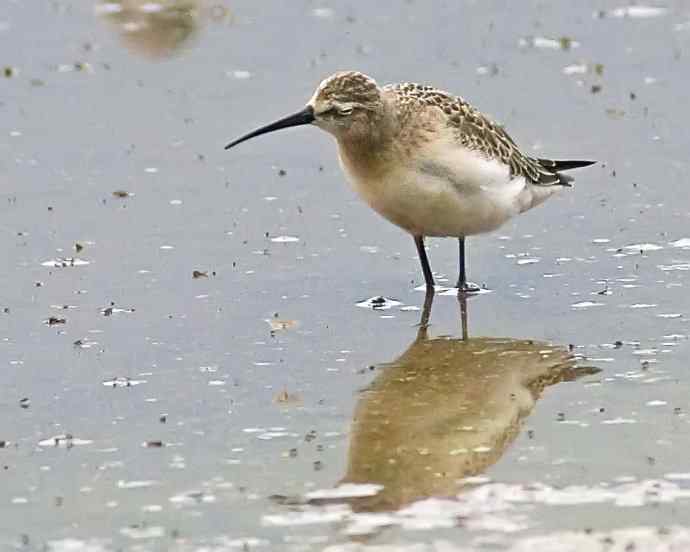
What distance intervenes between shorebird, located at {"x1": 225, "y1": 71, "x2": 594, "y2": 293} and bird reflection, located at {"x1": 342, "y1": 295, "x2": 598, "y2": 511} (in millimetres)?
783

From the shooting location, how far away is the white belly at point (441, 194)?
488 inches

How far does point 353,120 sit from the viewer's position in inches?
488

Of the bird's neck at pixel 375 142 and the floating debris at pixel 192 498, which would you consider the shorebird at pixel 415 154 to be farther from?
the floating debris at pixel 192 498

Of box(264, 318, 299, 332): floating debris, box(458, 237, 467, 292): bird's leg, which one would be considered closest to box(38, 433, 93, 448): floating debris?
box(264, 318, 299, 332): floating debris

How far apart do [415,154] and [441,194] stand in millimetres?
347

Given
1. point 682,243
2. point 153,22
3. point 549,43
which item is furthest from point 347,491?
point 153,22

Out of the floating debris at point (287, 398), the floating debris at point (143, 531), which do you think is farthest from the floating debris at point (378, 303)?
the floating debris at point (143, 531)

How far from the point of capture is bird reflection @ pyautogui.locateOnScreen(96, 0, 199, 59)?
20.3 m

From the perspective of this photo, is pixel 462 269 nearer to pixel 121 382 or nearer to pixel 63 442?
pixel 121 382

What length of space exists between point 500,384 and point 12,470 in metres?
3.13

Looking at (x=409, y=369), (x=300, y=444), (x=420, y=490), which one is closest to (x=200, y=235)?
(x=409, y=369)

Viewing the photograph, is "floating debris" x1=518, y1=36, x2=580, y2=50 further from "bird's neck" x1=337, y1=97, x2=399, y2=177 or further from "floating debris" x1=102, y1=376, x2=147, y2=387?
"floating debris" x1=102, y1=376, x2=147, y2=387

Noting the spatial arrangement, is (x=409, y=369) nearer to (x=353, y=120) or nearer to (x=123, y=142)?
(x=353, y=120)

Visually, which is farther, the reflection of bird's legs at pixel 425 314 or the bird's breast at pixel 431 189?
the bird's breast at pixel 431 189
